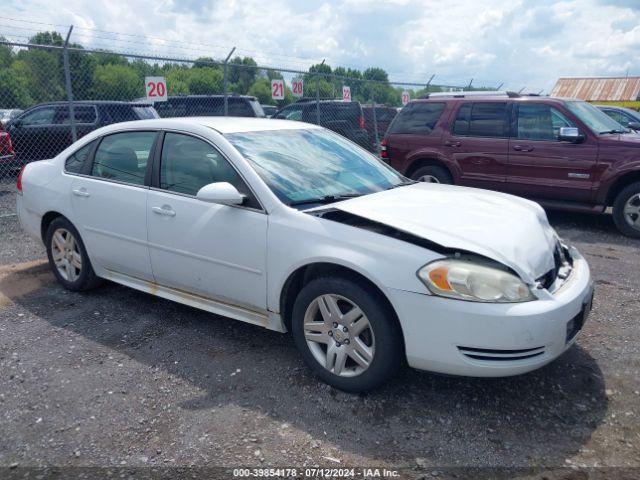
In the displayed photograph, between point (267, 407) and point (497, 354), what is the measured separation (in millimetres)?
1300

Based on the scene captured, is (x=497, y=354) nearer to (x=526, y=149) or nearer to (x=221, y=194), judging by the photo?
(x=221, y=194)

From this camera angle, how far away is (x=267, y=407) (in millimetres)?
3172

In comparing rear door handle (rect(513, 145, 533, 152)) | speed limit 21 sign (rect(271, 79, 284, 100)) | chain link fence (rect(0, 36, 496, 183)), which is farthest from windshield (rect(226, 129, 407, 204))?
speed limit 21 sign (rect(271, 79, 284, 100))

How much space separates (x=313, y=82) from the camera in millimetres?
13867

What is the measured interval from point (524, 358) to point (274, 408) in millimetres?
1386

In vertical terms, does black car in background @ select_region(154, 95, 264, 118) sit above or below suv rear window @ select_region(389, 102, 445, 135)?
below

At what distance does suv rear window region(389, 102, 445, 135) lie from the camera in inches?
336

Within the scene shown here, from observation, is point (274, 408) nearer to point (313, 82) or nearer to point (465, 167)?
point (465, 167)

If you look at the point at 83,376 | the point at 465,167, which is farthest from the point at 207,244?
the point at 465,167

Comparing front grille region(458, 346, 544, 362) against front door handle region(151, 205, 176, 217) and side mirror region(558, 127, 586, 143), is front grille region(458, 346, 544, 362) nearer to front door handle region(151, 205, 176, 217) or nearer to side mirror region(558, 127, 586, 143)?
front door handle region(151, 205, 176, 217)

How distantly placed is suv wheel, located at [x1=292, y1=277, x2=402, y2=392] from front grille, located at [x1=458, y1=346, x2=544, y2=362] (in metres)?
0.38

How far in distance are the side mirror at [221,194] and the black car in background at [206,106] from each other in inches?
391

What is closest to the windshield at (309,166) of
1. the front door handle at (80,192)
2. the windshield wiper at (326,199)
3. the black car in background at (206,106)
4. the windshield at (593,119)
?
the windshield wiper at (326,199)

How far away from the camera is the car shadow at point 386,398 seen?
2.82m
